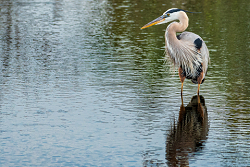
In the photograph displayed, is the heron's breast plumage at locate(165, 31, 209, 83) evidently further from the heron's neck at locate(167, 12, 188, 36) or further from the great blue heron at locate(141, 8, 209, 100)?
the heron's neck at locate(167, 12, 188, 36)

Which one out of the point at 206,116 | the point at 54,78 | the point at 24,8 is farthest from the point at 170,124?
the point at 24,8

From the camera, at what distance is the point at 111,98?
10.6 meters

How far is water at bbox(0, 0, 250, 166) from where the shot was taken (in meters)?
7.24

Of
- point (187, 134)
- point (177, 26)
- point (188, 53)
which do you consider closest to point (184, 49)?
point (188, 53)

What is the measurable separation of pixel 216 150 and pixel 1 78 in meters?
7.12

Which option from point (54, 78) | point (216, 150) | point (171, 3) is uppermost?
point (216, 150)

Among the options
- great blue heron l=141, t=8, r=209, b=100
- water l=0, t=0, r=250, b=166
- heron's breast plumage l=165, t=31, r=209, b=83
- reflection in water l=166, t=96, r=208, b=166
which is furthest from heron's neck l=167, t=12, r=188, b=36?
reflection in water l=166, t=96, r=208, b=166

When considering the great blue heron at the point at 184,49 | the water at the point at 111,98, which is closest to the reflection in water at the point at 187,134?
the water at the point at 111,98

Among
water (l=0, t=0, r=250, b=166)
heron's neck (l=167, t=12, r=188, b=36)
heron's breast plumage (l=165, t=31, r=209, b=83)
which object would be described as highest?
heron's neck (l=167, t=12, r=188, b=36)

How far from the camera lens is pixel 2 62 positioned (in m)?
14.8

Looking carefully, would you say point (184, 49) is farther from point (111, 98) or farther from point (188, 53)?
point (111, 98)

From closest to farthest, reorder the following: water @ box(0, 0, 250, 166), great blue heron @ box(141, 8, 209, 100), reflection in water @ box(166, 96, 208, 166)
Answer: reflection in water @ box(166, 96, 208, 166) < water @ box(0, 0, 250, 166) < great blue heron @ box(141, 8, 209, 100)

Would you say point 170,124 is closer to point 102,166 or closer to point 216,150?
point 216,150

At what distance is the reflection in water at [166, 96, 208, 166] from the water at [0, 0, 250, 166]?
0.03m
